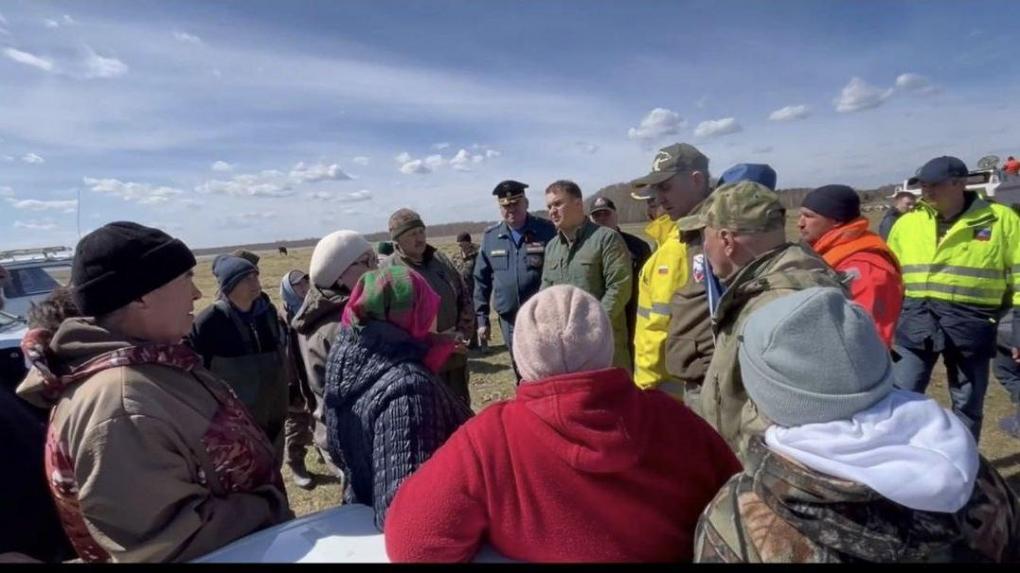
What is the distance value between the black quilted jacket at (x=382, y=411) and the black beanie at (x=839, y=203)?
99.0 inches

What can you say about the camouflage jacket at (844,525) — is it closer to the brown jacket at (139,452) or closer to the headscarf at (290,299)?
→ the brown jacket at (139,452)

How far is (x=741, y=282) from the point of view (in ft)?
7.44

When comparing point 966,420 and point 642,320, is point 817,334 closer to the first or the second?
point 642,320

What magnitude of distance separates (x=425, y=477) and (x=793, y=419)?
33.4 inches

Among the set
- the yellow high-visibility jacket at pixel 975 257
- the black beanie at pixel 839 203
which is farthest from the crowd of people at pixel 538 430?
the yellow high-visibility jacket at pixel 975 257

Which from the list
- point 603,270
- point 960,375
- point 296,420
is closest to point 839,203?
point 603,270

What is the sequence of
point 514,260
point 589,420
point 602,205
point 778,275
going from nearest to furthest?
point 589,420 < point 778,275 < point 514,260 < point 602,205

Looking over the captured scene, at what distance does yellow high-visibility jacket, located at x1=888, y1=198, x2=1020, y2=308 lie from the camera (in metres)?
3.88

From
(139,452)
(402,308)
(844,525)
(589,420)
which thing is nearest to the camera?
(844,525)

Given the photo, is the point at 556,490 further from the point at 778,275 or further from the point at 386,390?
the point at 778,275

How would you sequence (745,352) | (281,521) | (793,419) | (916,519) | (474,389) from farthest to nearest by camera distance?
(474,389)
(281,521)
(745,352)
(793,419)
(916,519)

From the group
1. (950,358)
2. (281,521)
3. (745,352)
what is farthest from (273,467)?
(950,358)

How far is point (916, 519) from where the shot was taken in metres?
1.01

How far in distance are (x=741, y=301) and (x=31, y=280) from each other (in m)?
12.9
